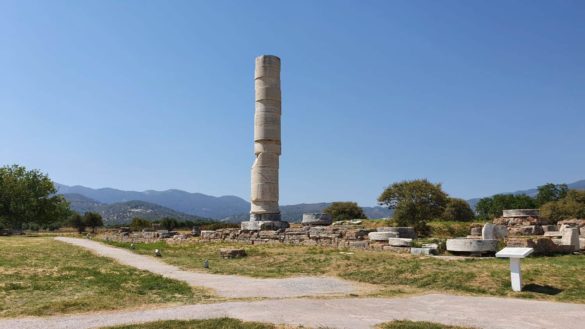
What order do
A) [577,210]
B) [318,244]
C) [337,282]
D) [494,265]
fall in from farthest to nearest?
[577,210]
[318,244]
[494,265]
[337,282]


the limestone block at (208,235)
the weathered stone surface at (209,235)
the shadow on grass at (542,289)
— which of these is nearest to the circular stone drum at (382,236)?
the shadow on grass at (542,289)

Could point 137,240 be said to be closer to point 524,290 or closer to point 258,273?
point 258,273

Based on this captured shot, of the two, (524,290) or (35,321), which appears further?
(524,290)

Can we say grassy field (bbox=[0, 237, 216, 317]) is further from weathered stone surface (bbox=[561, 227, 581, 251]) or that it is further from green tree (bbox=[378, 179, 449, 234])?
green tree (bbox=[378, 179, 449, 234])

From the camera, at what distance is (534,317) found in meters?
8.67

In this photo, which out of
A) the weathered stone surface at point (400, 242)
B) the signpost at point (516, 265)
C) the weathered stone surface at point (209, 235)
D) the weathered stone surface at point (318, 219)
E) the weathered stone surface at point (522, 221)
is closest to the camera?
the signpost at point (516, 265)

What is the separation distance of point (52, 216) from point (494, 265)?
48292 mm

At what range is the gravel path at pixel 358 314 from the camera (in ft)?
26.7

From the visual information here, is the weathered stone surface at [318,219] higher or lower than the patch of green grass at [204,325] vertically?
higher

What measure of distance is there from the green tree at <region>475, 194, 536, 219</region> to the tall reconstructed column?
164 ft

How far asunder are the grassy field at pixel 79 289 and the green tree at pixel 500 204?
62896mm

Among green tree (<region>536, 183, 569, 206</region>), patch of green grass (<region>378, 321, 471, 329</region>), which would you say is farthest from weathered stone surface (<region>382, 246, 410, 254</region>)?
green tree (<region>536, 183, 569, 206</region>)

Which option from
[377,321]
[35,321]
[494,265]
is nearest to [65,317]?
[35,321]

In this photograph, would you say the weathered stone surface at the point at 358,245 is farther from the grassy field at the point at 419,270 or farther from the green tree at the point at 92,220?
the green tree at the point at 92,220
